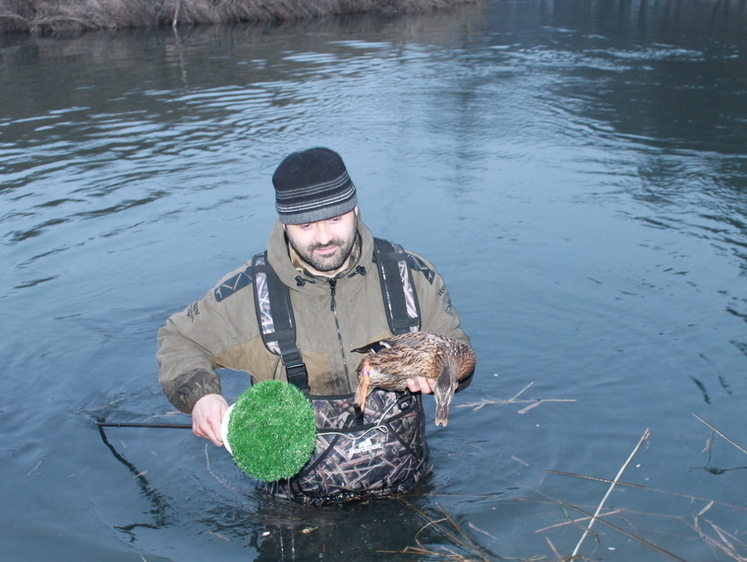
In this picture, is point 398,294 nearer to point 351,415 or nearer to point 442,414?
point 351,415

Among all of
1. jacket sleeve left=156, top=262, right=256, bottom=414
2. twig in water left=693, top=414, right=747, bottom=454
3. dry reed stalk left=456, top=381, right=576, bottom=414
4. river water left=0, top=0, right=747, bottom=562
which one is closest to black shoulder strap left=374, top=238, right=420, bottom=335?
jacket sleeve left=156, top=262, right=256, bottom=414

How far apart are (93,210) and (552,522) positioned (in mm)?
8198

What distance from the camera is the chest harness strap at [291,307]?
13.8 ft

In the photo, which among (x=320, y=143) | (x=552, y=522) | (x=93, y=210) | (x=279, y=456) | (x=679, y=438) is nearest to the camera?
(x=279, y=456)

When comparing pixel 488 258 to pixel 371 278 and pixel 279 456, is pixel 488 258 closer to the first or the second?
pixel 371 278

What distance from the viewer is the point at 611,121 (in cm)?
1423

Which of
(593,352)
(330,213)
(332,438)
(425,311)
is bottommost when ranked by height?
(593,352)

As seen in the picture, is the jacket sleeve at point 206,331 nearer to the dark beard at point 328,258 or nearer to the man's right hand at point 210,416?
the man's right hand at point 210,416

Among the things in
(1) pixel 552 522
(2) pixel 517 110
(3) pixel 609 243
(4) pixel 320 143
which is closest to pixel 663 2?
(2) pixel 517 110

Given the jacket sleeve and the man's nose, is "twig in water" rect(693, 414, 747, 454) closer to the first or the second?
the man's nose

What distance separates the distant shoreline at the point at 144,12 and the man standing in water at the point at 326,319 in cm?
2963

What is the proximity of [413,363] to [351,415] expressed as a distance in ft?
2.14

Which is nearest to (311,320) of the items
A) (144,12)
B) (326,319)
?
(326,319)

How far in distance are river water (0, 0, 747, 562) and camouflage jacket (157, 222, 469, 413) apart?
0.98m
